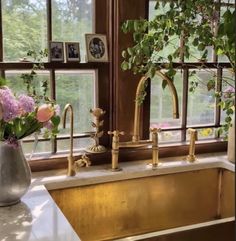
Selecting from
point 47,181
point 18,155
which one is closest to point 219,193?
point 47,181

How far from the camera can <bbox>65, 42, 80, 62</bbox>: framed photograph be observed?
153cm

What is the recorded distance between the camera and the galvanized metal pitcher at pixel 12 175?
3.76ft

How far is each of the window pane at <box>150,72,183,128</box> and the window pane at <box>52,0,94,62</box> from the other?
0.36m

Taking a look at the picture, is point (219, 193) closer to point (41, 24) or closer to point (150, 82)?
point (150, 82)

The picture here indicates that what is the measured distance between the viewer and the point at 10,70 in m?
1.47

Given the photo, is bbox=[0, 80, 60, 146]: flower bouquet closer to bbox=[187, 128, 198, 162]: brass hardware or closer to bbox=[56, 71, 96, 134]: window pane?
Result: bbox=[56, 71, 96, 134]: window pane

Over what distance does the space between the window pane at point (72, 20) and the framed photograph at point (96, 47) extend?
1.3 inches

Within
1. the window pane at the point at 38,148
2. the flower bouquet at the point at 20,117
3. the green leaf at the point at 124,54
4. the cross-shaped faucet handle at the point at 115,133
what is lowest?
the window pane at the point at 38,148

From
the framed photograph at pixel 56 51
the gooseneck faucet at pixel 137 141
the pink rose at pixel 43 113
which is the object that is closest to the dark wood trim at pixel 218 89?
the gooseneck faucet at pixel 137 141

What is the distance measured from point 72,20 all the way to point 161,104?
0.55 metres

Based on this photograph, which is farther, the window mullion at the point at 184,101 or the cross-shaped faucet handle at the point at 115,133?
the window mullion at the point at 184,101

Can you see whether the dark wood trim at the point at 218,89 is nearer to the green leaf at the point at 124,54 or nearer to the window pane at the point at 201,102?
the window pane at the point at 201,102

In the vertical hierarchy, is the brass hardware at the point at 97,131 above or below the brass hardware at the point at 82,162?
above

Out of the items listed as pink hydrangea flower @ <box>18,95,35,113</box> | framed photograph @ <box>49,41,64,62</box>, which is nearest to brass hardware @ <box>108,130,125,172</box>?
framed photograph @ <box>49,41,64,62</box>
